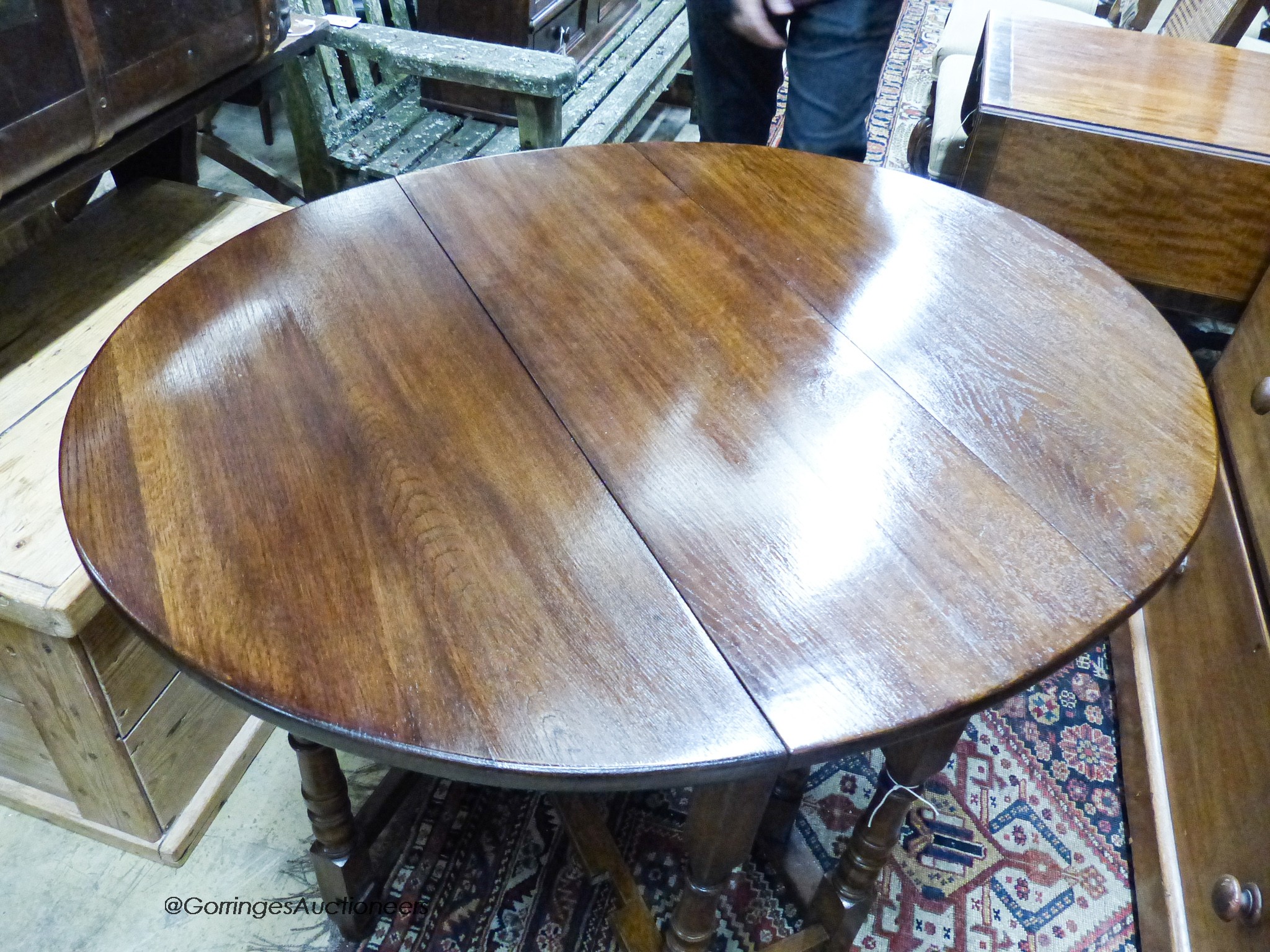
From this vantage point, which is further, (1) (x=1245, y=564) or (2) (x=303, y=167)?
(2) (x=303, y=167)

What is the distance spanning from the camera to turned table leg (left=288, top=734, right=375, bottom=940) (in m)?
0.91

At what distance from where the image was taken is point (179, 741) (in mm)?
1168

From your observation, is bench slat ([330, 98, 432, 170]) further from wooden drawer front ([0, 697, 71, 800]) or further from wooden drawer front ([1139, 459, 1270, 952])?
wooden drawer front ([1139, 459, 1270, 952])

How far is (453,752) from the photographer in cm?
53

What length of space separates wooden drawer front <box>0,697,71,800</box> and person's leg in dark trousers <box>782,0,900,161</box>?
4.90 feet

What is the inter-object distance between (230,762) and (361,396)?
78cm

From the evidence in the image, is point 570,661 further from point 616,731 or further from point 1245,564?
point 1245,564

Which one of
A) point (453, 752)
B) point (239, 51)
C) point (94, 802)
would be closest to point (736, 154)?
point (239, 51)

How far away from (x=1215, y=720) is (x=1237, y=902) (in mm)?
273

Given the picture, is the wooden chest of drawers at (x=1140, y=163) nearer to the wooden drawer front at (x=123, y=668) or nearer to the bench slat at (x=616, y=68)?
the bench slat at (x=616, y=68)

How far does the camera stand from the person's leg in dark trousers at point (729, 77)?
1566 mm

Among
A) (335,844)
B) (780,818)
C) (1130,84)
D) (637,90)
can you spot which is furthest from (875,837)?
(637,90)

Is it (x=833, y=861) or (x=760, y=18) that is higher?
(x=760, y=18)

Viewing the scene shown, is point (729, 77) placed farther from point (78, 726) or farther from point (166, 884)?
point (166, 884)
